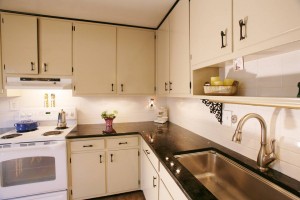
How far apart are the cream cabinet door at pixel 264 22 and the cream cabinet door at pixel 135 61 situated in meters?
1.54

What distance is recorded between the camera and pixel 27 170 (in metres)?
1.71

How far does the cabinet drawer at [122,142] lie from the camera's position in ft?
6.34

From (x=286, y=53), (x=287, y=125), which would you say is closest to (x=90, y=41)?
(x=286, y=53)

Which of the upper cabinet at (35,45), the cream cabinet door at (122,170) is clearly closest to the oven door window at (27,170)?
the cream cabinet door at (122,170)

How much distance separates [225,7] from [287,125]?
792mm

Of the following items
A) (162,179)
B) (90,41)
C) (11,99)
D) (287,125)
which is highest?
(90,41)

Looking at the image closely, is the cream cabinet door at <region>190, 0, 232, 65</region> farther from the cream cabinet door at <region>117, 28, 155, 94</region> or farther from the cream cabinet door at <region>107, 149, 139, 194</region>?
the cream cabinet door at <region>107, 149, 139, 194</region>

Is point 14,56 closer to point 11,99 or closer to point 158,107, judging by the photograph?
point 11,99

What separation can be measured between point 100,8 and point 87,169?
6.15 ft

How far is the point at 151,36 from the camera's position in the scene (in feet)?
7.71

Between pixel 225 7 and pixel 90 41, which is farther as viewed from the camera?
pixel 90 41

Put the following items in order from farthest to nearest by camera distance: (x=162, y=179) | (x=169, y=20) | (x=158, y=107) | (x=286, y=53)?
(x=158, y=107), (x=169, y=20), (x=162, y=179), (x=286, y=53)

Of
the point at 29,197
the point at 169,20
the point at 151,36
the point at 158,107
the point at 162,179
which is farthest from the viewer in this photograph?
the point at 158,107

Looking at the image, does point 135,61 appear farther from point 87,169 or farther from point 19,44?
point 87,169
